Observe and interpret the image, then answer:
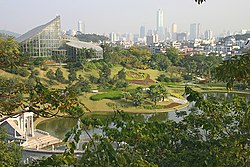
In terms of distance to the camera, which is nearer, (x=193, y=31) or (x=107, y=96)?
(x=107, y=96)

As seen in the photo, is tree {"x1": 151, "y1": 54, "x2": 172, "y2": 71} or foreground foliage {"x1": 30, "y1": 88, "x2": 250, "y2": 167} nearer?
foreground foliage {"x1": 30, "y1": 88, "x2": 250, "y2": 167}

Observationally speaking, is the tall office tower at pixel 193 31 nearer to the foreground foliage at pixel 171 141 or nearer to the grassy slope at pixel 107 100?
the grassy slope at pixel 107 100

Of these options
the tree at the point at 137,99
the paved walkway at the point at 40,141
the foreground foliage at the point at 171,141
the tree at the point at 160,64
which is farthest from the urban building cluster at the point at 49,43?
the foreground foliage at the point at 171,141

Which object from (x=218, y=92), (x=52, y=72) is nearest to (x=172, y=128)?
(x=52, y=72)

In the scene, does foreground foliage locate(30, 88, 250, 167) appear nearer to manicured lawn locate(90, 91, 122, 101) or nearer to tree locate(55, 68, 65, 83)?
manicured lawn locate(90, 91, 122, 101)

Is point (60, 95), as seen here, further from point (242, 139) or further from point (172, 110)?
point (172, 110)

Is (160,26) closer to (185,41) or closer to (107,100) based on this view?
(185,41)

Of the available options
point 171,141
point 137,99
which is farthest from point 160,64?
point 171,141

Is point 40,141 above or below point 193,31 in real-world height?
below

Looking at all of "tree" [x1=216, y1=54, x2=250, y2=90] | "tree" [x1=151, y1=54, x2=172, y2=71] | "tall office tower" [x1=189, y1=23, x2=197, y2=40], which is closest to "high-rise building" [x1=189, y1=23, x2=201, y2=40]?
"tall office tower" [x1=189, y1=23, x2=197, y2=40]

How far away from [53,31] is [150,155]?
22.0 meters

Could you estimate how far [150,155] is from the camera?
383 cm

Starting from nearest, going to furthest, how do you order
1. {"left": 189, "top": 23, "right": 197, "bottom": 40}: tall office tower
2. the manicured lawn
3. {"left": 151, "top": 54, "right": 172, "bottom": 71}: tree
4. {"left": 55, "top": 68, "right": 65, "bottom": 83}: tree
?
the manicured lawn < {"left": 55, "top": 68, "right": 65, "bottom": 83}: tree < {"left": 151, "top": 54, "right": 172, "bottom": 71}: tree < {"left": 189, "top": 23, "right": 197, "bottom": 40}: tall office tower

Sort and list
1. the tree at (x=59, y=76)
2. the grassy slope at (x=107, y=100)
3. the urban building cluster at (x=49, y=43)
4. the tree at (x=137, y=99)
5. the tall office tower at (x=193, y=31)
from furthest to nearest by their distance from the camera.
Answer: the tall office tower at (x=193, y=31), the urban building cluster at (x=49, y=43), the tree at (x=59, y=76), the grassy slope at (x=107, y=100), the tree at (x=137, y=99)
